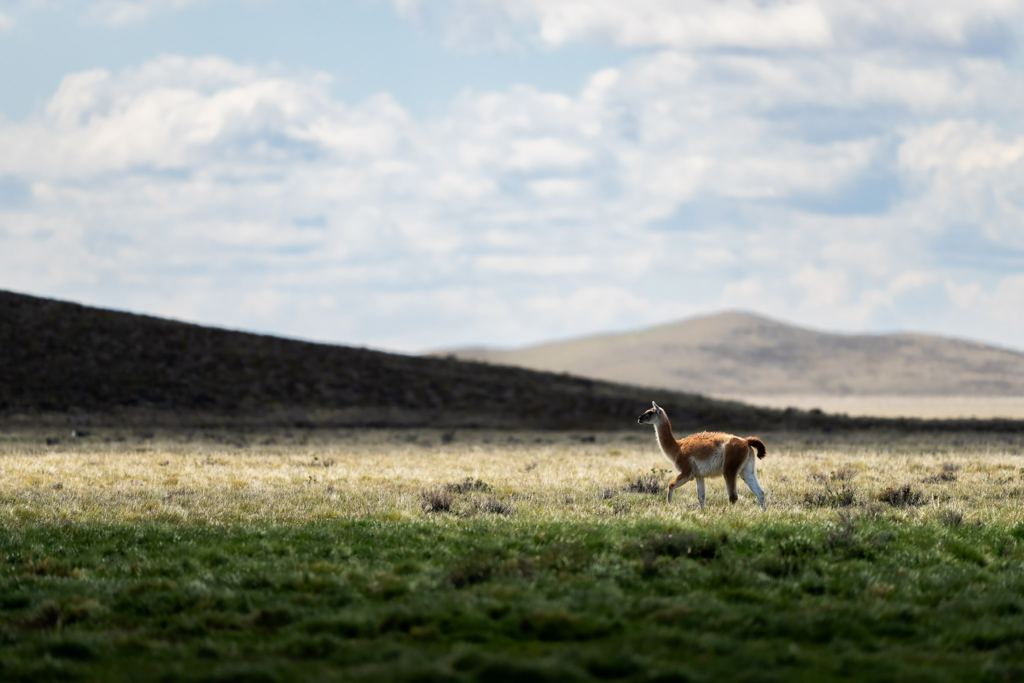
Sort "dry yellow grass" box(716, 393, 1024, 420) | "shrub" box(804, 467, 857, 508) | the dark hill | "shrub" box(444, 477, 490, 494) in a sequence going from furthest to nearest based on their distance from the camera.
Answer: "dry yellow grass" box(716, 393, 1024, 420) → the dark hill → "shrub" box(444, 477, 490, 494) → "shrub" box(804, 467, 857, 508)

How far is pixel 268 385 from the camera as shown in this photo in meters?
61.9

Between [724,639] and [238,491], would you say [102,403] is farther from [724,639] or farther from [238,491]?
[724,639]

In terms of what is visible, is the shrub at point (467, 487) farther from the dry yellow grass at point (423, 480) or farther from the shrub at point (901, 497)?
the shrub at point (901, 497)

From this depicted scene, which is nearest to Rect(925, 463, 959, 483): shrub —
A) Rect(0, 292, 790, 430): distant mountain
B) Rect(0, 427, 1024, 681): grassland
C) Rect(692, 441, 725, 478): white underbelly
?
Rect(0, 427, 1024, 681): grassland

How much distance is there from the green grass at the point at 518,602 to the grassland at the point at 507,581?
3 centimetres

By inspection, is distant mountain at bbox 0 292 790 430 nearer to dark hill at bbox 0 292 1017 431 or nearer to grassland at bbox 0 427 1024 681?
dark hill at bbox 0 292 1017 431

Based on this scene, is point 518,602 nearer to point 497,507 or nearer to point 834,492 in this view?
point 497,507

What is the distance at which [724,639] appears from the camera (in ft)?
27.9

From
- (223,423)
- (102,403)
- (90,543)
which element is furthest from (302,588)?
(102,403)

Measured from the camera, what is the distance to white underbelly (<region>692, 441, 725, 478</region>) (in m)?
15.7

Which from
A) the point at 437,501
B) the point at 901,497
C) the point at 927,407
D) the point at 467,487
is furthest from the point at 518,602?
the point at 927,407

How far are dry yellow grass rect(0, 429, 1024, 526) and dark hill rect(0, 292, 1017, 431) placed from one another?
18605 mm

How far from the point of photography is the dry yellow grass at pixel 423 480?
52.6ft

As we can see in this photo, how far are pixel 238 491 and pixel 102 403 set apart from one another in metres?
40.0
